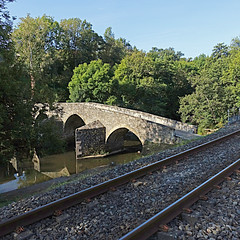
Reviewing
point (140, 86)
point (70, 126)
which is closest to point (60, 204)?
point (70, 126)

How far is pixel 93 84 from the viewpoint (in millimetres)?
24750

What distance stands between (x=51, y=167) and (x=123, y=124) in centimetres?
546

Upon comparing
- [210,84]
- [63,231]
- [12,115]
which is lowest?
[63,231]

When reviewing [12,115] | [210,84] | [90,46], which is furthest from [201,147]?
[90,46]

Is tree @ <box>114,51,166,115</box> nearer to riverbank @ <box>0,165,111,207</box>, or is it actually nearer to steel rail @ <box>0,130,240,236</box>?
riverbank @ <box>0,165,111,207</box>

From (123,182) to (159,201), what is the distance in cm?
103

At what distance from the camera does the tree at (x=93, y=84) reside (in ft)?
80.2

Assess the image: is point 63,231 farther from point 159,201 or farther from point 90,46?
point 90,46

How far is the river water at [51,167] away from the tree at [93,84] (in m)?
8.08

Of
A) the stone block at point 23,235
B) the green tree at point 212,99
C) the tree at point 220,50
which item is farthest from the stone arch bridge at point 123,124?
the tree at point 220,50

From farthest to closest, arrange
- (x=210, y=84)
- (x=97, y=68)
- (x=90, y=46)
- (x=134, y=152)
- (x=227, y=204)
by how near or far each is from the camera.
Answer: (x=90, y=46) < (x=97, y=68) < (x=210, y=84) < (x=134, y=152) < (x=227, y=204)

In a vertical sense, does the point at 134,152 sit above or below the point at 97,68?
below

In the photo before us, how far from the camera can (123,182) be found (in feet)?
16.1

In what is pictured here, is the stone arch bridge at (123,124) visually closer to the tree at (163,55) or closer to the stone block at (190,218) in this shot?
the stone block at (190,218)
